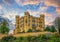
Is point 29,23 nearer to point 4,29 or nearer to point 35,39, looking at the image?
point 35,39

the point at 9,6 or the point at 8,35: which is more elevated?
the point at 9,6

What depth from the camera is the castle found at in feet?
12.3

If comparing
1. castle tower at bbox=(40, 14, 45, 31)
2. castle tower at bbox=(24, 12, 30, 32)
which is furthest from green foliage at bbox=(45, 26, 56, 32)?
castle tower at bbox=(24, 12, 30, 32)

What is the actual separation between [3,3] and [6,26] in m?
0.45

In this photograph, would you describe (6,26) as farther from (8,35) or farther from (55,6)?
(55,6)

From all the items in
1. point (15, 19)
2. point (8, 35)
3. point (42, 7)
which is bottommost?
point (8, 35)

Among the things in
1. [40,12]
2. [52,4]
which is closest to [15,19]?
[40,12]

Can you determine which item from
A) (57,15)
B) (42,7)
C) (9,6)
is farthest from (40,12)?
(9,6)

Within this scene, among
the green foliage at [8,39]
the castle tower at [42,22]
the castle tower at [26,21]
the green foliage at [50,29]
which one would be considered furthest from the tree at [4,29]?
the green foliage at [50,29]

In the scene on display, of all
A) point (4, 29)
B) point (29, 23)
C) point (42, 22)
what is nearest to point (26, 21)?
point (29, 23)

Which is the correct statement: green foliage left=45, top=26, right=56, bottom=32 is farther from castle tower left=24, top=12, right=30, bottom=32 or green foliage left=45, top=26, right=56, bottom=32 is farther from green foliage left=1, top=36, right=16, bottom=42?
green foliage left=1, top=36, right=16, bottom=42

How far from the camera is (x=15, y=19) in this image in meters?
3.77

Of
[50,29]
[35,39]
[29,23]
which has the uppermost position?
[29,23]

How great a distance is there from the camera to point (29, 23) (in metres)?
3.79
